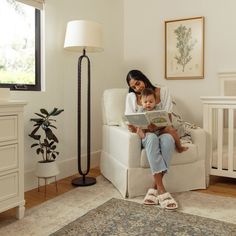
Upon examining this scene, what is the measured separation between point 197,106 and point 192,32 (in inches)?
33.9

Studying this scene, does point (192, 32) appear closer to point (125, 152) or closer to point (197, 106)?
point (197, 106)

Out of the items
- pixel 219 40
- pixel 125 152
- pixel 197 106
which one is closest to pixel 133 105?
pixel 125 152

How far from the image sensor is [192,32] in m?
3.45

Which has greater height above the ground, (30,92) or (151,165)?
(30,92)

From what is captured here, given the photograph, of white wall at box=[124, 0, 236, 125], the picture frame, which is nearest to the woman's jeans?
white wall at box=[124, 0, 236, 125]

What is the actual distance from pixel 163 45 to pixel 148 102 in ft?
4.99

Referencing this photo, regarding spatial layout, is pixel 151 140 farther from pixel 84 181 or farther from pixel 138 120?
pixel 84 181

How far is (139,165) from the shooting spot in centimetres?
234

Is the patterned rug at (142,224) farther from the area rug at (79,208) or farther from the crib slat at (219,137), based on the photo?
the crib slat at (219,137)

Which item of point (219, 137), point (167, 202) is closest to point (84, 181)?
point (167, 202)

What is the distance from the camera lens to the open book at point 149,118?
2.18 m

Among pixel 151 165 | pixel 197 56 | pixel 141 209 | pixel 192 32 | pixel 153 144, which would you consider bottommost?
pixel 141 209

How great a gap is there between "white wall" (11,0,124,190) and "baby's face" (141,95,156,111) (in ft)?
3.02

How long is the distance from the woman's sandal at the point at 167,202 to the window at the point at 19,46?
4.77 feet
